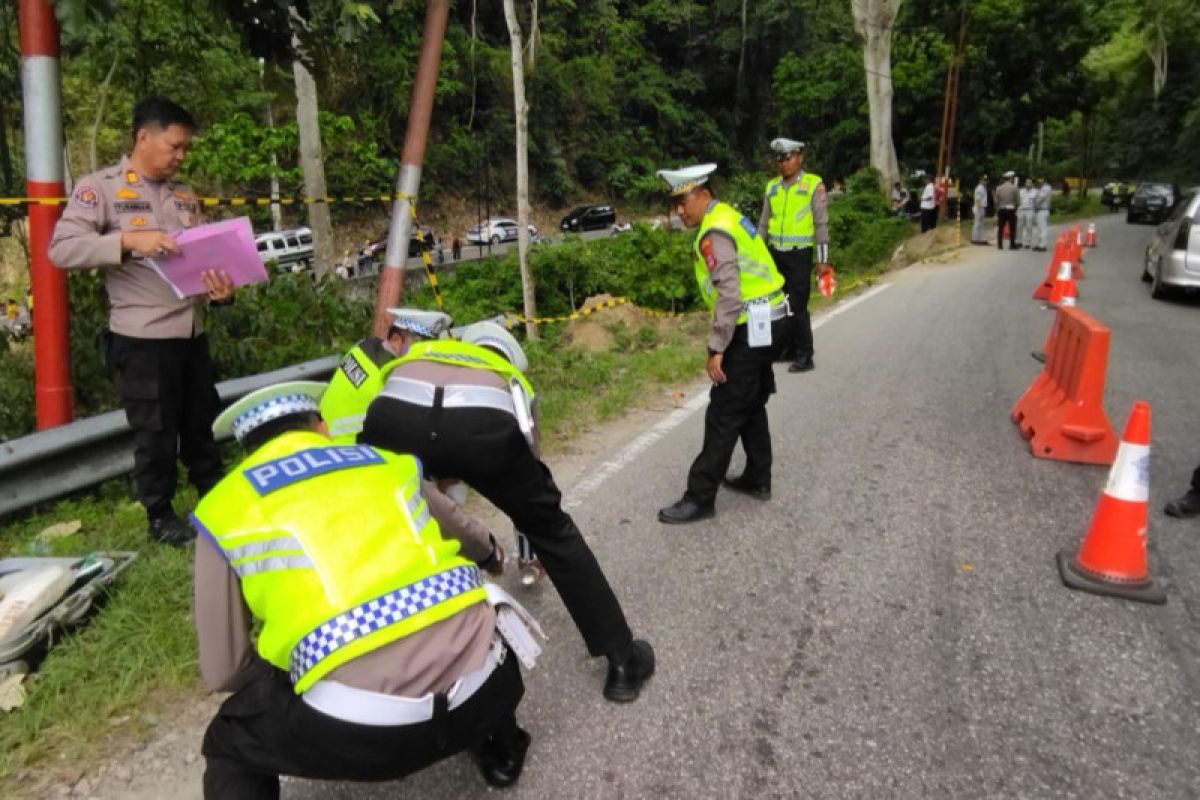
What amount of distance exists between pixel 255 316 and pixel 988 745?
5425 mm

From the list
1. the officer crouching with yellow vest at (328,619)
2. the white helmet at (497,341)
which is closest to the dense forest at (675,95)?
the white helmet at (497,341)

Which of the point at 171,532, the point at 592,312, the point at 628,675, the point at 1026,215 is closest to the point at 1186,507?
the point at 628,675

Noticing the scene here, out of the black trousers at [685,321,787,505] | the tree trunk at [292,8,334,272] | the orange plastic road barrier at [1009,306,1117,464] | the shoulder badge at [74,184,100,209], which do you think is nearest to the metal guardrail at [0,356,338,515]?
the shoulder badge at [74,184,100,209]

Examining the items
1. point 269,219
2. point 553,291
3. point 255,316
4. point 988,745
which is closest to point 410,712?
point 988,745

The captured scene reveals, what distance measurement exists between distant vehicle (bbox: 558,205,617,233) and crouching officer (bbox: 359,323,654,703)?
36519mm

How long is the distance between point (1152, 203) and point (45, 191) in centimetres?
3305

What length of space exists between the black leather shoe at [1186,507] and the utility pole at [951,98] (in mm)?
27263

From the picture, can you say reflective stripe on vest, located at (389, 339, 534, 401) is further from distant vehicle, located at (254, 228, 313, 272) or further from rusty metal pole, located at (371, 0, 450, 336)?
distant vehicle, located at (254, 228, 313, 272)

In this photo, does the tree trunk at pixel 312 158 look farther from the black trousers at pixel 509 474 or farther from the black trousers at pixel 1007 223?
the black trousers at pixel 1007 223

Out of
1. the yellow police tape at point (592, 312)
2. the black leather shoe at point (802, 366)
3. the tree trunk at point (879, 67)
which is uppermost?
the tree trunk at point (879, 67)

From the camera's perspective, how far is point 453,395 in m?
2.69

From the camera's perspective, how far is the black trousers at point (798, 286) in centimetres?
756

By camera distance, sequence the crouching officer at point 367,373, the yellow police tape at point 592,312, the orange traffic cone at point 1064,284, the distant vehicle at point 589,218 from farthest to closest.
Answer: the distant vehicle at point 589,218
the yellow police tape at point 592,312
the orange traffic cone at point 1064,284
the crouching officer at point 367,373

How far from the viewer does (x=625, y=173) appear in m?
43.6
